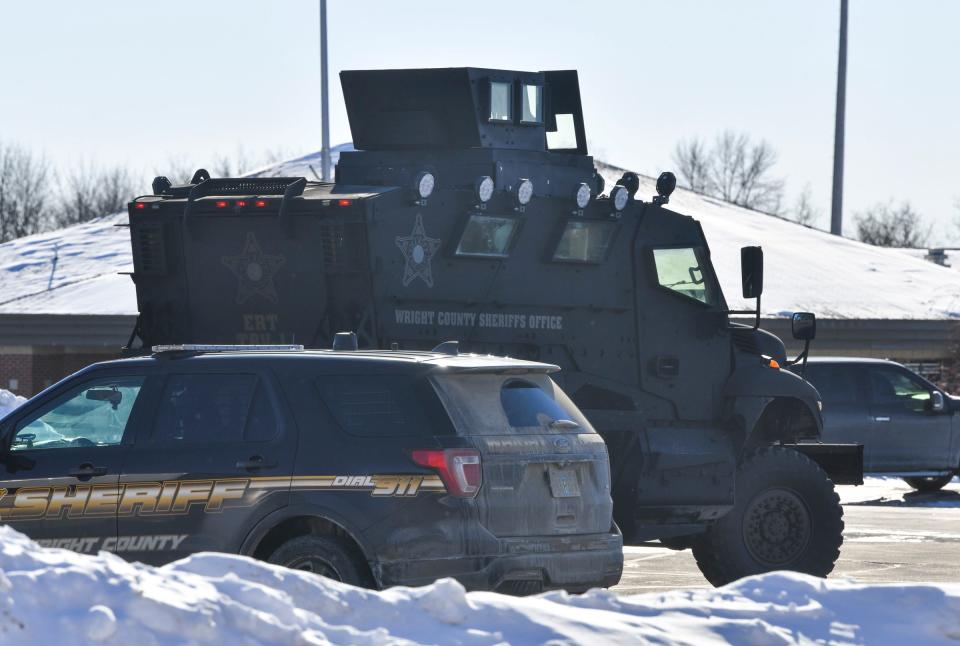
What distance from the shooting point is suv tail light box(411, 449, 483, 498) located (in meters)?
8.47

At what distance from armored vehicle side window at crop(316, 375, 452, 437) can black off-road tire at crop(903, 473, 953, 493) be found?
624 inches

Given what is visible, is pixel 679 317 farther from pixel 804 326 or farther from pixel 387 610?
pixel 387 610

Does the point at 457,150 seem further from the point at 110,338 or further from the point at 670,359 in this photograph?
the point at 110,338

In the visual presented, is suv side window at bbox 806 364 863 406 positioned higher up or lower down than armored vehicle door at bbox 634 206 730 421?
lower down

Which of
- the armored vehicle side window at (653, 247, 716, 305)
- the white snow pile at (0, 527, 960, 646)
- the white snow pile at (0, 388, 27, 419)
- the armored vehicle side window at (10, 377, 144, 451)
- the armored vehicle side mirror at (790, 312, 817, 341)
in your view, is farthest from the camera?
the white snow pile at (0, 388, 27, 419)

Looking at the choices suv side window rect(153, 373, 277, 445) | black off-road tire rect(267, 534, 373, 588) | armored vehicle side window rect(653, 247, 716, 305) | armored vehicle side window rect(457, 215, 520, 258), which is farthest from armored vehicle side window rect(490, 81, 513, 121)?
black off-road tire rect(267, 534, 373, 588)

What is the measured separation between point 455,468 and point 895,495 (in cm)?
1573

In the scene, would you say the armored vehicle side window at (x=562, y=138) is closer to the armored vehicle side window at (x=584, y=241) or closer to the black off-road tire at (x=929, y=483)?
the armored vehicle side window at (x=584, y=241)

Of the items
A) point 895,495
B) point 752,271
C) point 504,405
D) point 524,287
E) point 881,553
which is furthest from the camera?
point 895,495

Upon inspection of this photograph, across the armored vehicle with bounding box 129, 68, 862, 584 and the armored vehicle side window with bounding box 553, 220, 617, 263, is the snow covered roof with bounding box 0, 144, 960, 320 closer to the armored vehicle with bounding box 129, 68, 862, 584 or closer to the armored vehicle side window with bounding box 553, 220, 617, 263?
the armored vehicle with bounding box 129, 68, 862, 584

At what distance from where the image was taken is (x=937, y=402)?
74.4 feet

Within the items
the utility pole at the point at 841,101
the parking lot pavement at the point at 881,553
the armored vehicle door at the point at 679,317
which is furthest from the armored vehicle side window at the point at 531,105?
the utility pole at the point at 841,101

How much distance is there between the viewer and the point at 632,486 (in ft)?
41.1

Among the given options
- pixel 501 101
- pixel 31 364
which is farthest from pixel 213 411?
pixel 31 364
